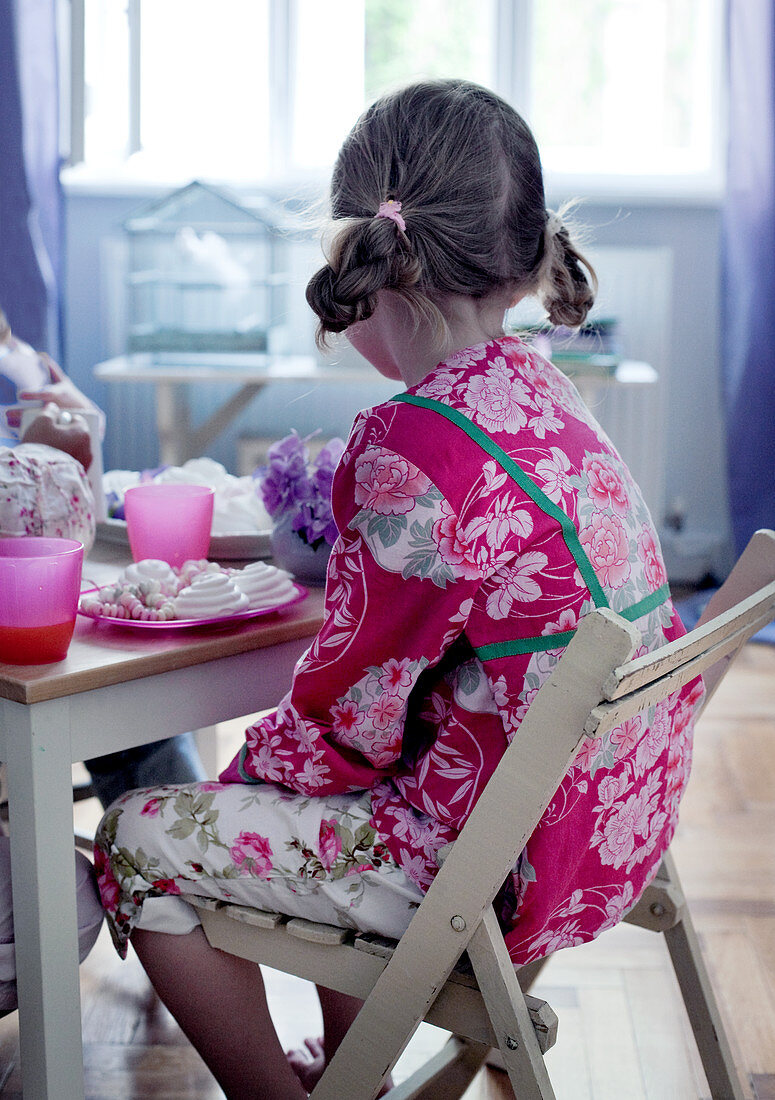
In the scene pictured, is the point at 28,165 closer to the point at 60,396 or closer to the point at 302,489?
the point at 60,396

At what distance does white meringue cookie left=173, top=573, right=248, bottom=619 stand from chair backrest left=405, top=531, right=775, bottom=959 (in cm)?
30

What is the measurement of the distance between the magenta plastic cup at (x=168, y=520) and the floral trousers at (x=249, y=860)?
252 mm

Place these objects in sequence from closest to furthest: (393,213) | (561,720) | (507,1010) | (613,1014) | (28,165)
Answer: (561,720) → (507,1010) → (393,213) → (613,1014) → (28,165)

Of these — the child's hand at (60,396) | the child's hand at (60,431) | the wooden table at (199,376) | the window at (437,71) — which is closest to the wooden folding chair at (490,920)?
the child's hand at (60,431)

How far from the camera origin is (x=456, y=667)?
37.2 inches

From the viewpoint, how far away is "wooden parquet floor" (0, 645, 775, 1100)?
134 centimetres

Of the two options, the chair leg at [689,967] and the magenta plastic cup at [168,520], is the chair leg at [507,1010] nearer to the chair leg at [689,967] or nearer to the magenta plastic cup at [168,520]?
the chair leg at [689,967]

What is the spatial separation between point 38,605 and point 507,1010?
454 mm

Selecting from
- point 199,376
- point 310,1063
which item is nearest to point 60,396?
point 310,1063

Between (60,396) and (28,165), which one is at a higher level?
(28,165)

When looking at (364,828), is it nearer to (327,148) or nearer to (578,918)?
(578,918)

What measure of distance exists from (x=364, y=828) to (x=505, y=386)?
1.22ft

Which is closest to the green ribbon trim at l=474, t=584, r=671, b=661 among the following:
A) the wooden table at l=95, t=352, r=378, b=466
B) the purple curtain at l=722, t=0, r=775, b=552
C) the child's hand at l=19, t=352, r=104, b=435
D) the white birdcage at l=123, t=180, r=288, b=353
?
the child's hand at l=19, t=352, r=104, b=435

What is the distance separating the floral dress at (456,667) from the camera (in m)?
0.89
